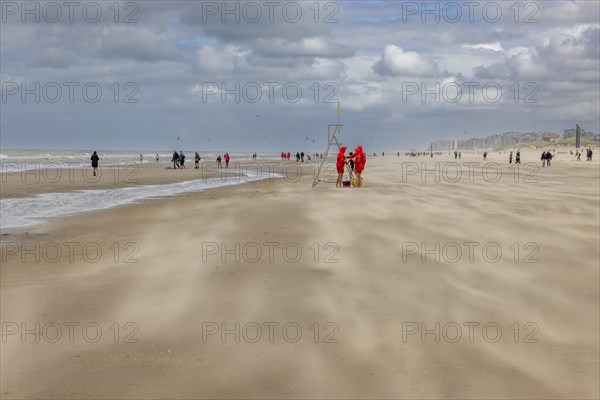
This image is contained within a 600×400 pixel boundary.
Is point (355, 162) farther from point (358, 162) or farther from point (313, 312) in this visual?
point (313, 312)

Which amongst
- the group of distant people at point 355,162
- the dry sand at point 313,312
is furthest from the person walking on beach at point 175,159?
the dry sand at point 313,312

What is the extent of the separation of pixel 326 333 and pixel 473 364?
1548 millimetres

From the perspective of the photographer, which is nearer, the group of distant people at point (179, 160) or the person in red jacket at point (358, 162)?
the person in red jacket at point (358, 162)

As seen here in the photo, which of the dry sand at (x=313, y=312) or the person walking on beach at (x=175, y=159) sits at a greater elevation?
the person walking on beach at (x=175, y=159)

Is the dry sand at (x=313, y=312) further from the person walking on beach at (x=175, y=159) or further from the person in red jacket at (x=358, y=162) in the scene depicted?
the person walking on beach at (x=175, y=159)

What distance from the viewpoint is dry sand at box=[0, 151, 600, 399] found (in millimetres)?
4734

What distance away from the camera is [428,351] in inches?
211

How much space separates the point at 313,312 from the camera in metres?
6.37

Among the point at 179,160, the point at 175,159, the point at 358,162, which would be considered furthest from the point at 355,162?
the point at 179,160

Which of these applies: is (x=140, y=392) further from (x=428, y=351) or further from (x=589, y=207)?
Result: (x=589, y=207)

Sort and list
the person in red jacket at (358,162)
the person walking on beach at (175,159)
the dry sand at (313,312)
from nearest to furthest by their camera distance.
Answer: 1. the dry sand at (313,312)
2. the person in red jacket at (358,162)
3. the person walking on beach at (175,159)

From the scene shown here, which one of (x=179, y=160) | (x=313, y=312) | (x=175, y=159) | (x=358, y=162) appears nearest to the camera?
(x=313, y=312)

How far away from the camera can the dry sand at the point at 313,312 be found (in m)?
4.73

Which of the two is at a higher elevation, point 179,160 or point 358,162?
point 179,160
